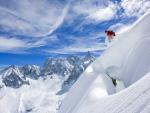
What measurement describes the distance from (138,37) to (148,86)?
826 cm

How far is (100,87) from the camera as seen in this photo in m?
15.1

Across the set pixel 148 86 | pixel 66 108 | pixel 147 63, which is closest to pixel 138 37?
pixel 147 63

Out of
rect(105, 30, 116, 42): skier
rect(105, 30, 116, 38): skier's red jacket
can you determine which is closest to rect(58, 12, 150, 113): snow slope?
rect(105, 30, 116, 42): skier

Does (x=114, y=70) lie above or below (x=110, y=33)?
below

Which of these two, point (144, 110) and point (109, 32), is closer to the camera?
point (144, 110)

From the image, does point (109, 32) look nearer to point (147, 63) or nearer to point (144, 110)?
point (147, 63)

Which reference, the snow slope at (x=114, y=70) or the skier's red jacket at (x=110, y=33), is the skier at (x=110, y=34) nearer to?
the skier's red jacket at (x=110, y=33)

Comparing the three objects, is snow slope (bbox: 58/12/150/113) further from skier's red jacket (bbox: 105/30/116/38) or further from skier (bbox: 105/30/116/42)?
skier's red jacket (bbox: 105/30/116/38)

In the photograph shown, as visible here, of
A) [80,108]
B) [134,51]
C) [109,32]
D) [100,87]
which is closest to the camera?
[80,108]

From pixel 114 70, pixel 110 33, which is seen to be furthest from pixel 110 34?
pixel 114 70

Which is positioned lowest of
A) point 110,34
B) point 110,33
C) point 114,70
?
point 114,70

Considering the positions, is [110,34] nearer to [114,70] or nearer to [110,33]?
[110,33]

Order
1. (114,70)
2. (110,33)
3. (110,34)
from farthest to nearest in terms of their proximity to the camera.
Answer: (110,33) → (110,34) → (114,70)

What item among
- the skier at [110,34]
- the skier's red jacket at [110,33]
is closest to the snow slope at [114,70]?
the skier at [110,34]
